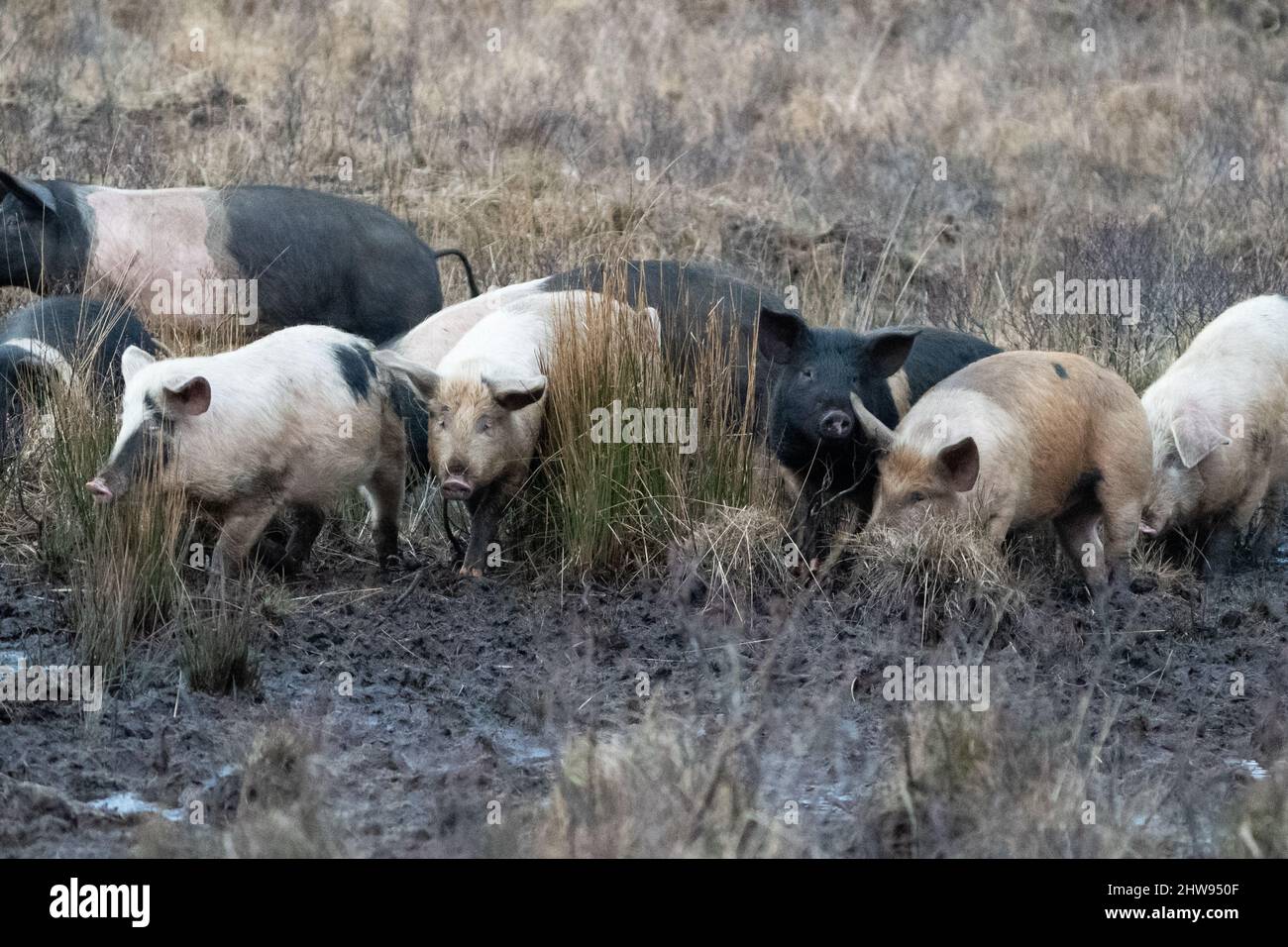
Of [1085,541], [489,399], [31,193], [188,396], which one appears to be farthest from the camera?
[31,193]

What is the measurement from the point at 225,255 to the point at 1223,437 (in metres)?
4.80

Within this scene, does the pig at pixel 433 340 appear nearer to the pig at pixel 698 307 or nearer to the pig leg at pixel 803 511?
the pig at pixel 698 307

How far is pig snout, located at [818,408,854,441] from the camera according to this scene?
6.41 m

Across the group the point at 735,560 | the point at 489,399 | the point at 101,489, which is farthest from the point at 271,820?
the point at 735,560

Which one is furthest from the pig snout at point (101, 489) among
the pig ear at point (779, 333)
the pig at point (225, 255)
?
the pig at point (225, 255)

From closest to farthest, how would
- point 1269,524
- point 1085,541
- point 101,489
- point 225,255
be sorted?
point 101,489
point 1085,541
point 1269,524
point 225,255

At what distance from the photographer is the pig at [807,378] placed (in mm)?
6715

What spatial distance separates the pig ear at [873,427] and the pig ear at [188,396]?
2.28m

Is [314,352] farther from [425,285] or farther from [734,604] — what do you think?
[425,285]

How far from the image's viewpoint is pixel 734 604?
6.55 m

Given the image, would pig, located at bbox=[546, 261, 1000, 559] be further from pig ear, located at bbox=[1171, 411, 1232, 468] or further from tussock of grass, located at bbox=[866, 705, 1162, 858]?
tussock of grass, located at bbox=[866, 705, 1162, 858]

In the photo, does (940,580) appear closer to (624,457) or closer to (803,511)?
(803,511)

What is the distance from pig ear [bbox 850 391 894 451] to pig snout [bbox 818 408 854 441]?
0.10 m

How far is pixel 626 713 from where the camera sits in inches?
225
